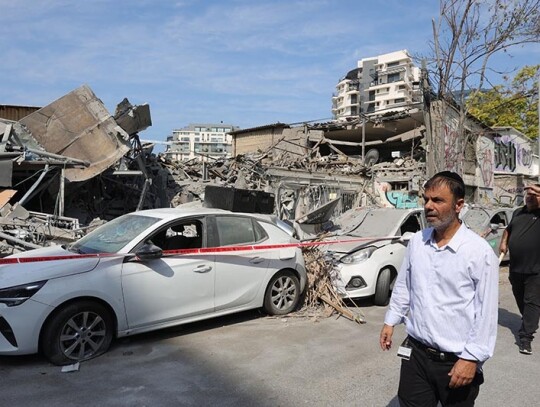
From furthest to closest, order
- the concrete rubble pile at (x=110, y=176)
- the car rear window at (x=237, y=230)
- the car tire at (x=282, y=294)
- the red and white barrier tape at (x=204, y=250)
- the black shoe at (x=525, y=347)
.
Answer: the concrete rubble pile at (x=110, y=176)
the car tire at (x=282, y=294)
the car rear window at (x=237, y=230)
the black shoe at (x=525, y=347)
the red and white barrier tape at (x=204, y=250)

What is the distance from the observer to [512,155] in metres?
27.6

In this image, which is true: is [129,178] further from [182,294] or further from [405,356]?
[405,356]

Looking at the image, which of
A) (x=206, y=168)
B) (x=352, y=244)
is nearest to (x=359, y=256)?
(x=352, y=244)

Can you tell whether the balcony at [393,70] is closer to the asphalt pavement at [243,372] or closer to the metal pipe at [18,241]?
the metal pipe at [18,241]

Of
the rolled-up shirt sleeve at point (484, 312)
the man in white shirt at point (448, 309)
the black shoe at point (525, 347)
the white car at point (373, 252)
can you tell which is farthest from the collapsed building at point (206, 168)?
the rolled-up shirt sleeve at point (484, 312)

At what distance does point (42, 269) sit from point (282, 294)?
10.4ft

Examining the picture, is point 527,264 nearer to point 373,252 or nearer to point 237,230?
point 373,252

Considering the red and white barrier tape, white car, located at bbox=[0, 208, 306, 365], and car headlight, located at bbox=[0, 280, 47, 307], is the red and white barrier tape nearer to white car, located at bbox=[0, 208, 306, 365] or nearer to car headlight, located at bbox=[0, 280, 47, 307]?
white car, located at bbox=[0, 208, 306, 365]

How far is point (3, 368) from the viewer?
177 inches

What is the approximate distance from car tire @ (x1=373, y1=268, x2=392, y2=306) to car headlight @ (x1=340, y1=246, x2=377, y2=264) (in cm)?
36

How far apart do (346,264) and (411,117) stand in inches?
575

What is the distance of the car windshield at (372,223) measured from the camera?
830 cm

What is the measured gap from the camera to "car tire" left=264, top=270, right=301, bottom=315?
20.8 ft

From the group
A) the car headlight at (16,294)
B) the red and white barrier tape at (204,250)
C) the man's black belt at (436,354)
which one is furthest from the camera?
the red and white barrier tape at (204,250)
